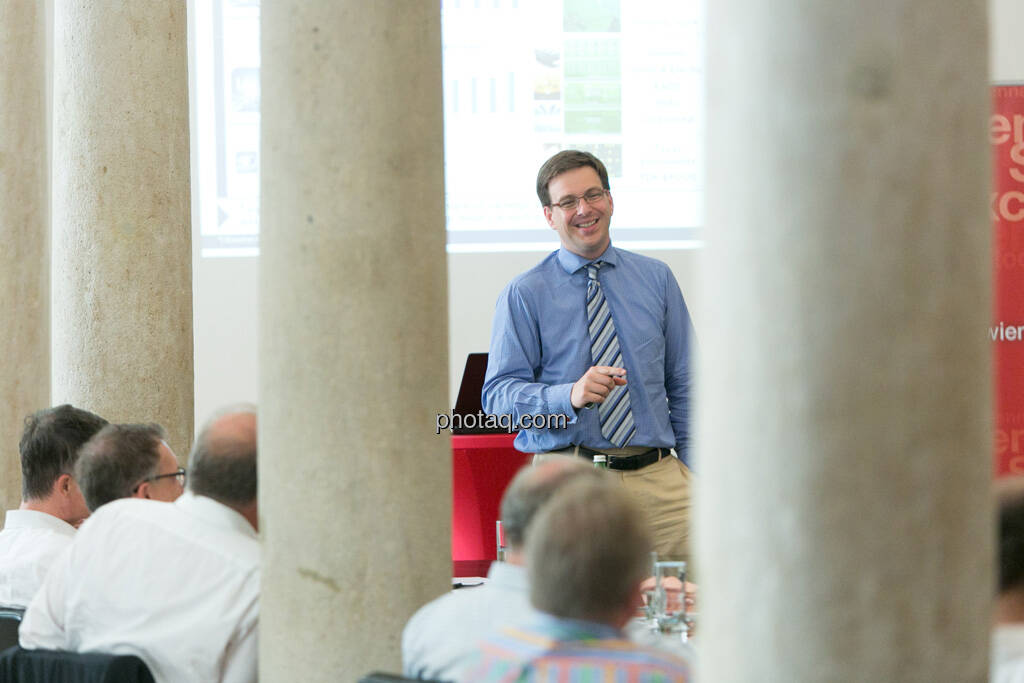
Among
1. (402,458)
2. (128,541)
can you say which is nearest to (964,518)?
(402,458)

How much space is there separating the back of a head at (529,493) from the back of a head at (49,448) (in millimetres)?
1675

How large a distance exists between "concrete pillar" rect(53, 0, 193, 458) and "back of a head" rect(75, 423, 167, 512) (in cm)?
124

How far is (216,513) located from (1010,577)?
5.14 feet

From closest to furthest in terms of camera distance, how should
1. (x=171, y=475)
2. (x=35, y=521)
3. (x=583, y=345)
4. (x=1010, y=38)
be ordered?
(x=171, y=475) < (x=35, y=521) < (x=583, y=345) < (x=1010, y=38)

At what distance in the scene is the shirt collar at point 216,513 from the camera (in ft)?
8.86

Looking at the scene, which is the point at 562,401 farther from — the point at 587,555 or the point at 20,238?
the point at 20,238

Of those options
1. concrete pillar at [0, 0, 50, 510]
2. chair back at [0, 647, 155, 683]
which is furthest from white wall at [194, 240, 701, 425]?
chair back at [0, 647, 155, 683]

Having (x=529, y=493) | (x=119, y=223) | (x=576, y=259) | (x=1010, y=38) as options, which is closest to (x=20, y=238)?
(x=119, y=223)

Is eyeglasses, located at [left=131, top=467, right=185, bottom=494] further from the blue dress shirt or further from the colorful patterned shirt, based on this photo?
the colorful patterned shirt

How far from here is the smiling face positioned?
4086mm

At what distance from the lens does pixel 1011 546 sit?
1.97m

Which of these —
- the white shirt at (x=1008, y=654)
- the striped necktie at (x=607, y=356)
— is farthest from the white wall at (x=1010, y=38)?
the white shirt at (x=1008, y=654)

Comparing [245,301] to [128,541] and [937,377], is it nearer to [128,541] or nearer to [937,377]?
[128,541]

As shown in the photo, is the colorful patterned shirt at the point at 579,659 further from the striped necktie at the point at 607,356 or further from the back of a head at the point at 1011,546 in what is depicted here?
the striped necktie at the point at 607,356
